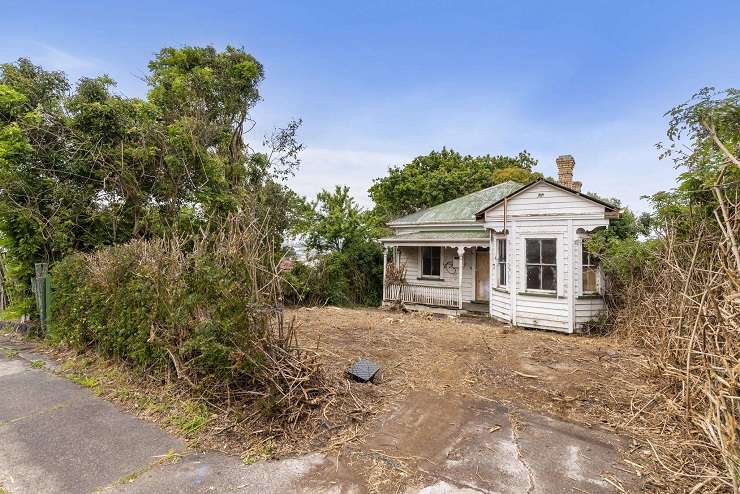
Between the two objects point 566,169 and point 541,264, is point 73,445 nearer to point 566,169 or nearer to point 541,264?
point 541,264

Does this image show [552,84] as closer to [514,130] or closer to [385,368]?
[514,130]

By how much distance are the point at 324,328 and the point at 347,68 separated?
10.3 m

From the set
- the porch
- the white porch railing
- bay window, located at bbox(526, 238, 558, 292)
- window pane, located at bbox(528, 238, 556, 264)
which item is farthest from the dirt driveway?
the white porch railing

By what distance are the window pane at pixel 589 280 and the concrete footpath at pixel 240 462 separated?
681cm

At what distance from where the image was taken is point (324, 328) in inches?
383

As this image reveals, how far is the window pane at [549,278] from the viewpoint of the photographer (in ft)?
33.0

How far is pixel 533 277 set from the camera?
34.1 ft

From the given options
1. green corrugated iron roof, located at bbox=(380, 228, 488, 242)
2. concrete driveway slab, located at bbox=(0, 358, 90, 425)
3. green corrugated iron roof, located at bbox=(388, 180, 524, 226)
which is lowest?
concrete driveway slab, located at bbox=(0, 358, 90, 425)

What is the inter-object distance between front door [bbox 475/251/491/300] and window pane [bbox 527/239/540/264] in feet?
10.0

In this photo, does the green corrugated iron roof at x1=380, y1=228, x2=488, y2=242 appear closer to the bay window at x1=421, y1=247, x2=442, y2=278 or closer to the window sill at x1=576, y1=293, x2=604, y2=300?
the bay window at x1=421, y1=247, x2=442, y2=278

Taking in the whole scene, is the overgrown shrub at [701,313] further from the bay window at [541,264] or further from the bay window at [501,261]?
the bay window at [501,261]

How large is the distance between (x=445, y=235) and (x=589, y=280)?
5.25 m

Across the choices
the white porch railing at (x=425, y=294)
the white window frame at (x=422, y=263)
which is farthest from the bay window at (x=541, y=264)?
the white window frame at (x=422, y=263)

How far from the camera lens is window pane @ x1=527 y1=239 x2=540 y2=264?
33.9 ft
